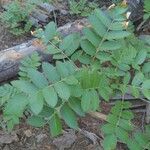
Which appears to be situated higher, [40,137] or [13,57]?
[13,57]

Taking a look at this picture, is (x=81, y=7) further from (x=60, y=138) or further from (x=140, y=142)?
(x=140, y=142)

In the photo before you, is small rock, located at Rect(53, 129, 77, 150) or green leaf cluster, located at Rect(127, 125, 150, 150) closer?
green leaf cluster, located at Rect(127, 125, 150, 150)

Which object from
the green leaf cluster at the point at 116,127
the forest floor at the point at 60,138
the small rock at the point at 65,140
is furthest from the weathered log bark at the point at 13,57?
the green leaf cluster at the point at 116,127

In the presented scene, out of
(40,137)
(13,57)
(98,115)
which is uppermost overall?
(13,57)

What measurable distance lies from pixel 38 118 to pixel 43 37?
59cm

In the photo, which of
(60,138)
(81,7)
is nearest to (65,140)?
(60,138)

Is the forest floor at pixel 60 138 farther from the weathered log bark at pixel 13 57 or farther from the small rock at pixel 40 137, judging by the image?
the weathered log bark at pixel 13 57

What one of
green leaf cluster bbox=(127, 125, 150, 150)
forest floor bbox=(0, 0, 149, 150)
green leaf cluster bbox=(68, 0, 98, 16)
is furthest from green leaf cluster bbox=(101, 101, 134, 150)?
green leaf cluster bbox=(68, 0, 98, 16)

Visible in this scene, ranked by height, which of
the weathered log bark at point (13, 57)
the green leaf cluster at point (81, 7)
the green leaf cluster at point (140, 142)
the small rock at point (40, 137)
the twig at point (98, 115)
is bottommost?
the small rock at point (40, 137)

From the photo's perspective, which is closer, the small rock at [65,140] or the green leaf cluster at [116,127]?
the green leaf cluster at [116,127]

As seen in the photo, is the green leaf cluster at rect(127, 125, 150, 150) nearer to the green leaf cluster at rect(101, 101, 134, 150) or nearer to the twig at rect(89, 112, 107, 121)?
the green leaf cluster at rect(101, 101, 134, 150)

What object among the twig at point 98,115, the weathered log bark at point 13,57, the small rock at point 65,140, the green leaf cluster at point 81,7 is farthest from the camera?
the green leaf cluster at point 81,7

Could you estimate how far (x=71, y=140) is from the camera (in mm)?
2979

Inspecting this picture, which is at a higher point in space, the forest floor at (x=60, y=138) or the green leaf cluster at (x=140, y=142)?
the green leaf cluster at (x=140, y=142)
